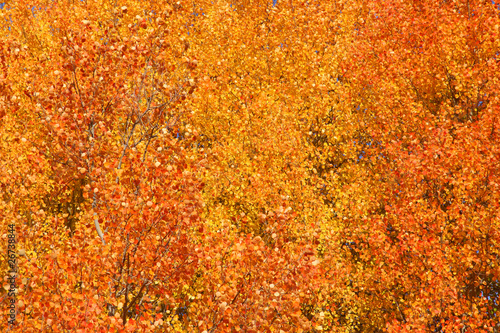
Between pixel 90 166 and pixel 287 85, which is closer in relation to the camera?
pixel 90 166

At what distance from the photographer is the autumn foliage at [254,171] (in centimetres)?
1554

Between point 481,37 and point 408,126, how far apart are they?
8.84m

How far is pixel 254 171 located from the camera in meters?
30.4

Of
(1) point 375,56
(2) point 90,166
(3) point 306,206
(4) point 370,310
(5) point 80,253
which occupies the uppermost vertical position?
(1) point 375,56

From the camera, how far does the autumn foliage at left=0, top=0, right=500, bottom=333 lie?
612 inches

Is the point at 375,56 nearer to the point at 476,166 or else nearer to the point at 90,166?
the point at 476,166

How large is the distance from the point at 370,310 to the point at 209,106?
16862 millimetres

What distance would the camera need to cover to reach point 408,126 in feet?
Result: 102

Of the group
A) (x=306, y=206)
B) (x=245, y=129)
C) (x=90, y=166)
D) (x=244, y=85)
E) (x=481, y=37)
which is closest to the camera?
(x=90, y=166)

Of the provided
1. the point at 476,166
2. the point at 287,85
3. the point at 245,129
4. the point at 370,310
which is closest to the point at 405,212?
the point at 476,166

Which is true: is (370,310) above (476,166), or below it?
below

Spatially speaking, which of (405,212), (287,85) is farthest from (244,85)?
(405,212)

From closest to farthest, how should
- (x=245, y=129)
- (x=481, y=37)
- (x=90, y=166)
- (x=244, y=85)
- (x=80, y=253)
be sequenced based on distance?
(x=80, y=253) < (x=90, y=166) < (x=245, y=129) < (x=481, y=37) < (x=244, y=85)

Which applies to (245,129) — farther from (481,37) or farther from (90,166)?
(481,37)
